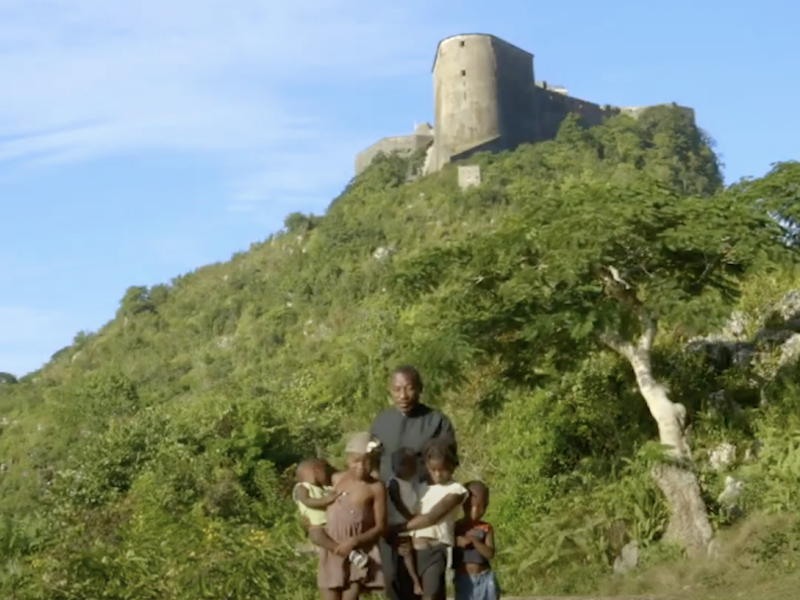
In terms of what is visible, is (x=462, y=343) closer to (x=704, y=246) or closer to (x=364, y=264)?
(x=704, y=246)

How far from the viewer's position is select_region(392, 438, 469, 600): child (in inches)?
223

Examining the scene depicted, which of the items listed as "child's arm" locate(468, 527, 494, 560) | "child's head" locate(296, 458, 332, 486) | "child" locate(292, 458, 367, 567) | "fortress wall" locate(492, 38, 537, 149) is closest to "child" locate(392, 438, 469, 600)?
"child's arm" locate(468, 527, 494, 560)

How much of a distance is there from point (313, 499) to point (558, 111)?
6644 cm

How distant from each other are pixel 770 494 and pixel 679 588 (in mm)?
1625

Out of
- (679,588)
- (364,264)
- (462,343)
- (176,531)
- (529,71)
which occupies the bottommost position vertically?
(679,588)

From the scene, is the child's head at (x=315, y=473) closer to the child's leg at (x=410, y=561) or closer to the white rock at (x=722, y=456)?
the child's leg at (x=410, y=561)

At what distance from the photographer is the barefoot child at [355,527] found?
5598 mm

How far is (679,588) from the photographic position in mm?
10438

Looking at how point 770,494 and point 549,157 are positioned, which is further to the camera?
point 549,157

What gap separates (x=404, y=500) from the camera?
18.8ft

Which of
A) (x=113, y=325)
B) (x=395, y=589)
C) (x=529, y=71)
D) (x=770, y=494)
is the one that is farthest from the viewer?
(x=113, y=325)

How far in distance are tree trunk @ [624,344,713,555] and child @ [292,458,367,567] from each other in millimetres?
6167

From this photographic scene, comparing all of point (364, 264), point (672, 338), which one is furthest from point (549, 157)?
point (672, 338)

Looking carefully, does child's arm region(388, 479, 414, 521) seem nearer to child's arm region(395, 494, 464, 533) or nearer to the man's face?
child's arm region(395, 494, 464, 533)
